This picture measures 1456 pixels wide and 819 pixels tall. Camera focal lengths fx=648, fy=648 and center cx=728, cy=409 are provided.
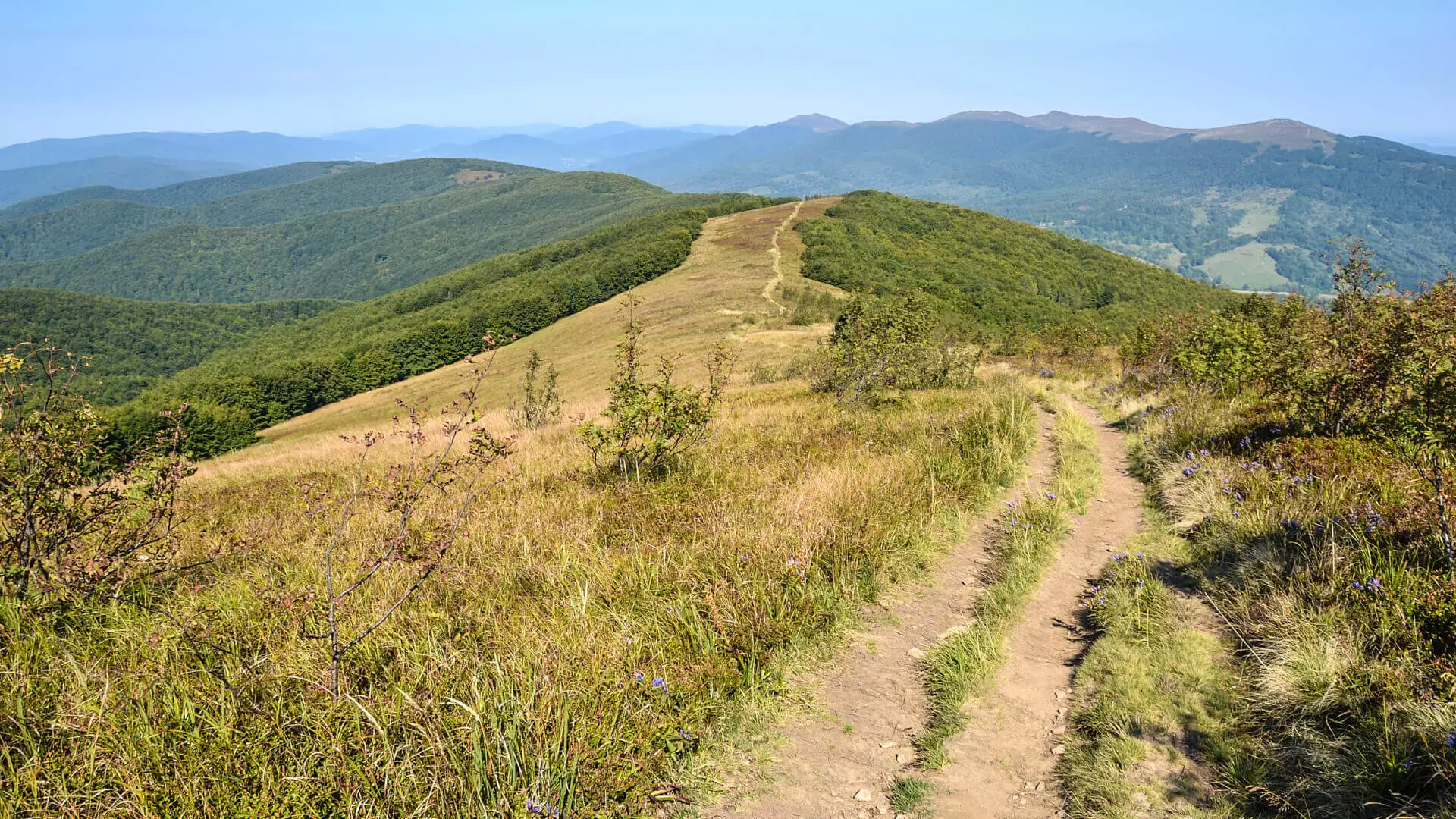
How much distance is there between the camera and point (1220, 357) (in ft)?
39.2

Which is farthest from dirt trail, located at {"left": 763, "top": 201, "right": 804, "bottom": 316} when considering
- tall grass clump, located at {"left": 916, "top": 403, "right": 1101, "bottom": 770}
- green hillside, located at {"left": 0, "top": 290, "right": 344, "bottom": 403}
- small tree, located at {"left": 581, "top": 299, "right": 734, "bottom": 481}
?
green hillside, located at {"left": 0, "top": 290, "right": 344, "bottom": 403}

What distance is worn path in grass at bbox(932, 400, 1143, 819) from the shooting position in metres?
2.96

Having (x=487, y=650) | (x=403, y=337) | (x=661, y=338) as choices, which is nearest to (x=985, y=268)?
(x=661, y=338)

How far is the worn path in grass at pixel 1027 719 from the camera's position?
2965 mm

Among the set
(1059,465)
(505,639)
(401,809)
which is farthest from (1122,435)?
(401,809)

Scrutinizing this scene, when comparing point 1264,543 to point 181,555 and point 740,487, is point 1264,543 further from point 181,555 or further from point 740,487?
point 181,555

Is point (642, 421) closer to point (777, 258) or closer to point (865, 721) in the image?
point (865, 721)

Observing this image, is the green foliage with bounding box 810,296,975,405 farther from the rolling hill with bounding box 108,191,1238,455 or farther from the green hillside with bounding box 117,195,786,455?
the green hillside with bounding box 117,195,786,455

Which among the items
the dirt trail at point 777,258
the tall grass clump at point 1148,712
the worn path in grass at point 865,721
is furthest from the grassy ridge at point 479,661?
the dirt trail at point 777,258

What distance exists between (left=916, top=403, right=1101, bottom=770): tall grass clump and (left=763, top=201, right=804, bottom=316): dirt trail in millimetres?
44699

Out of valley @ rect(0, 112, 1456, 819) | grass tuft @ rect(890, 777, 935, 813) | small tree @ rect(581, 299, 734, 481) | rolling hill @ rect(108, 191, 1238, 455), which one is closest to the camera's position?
valley @ rect(0, 112, 1456, 819)

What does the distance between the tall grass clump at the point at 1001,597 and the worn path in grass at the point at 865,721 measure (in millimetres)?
106

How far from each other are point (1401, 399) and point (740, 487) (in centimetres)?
621

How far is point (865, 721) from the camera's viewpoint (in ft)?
11.5
